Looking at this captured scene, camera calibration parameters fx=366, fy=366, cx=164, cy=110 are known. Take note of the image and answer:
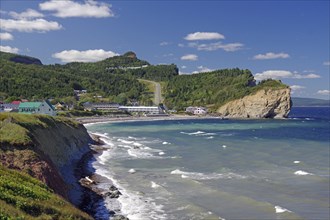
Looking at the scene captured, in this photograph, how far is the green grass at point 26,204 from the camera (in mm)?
14193

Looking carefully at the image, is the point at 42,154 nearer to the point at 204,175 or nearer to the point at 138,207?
the point at 138,207

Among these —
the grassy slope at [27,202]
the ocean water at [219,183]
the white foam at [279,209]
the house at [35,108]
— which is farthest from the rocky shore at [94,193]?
the house at [35,108]

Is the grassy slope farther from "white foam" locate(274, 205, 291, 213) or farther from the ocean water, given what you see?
"white foam" locate(274, 205, 291, 213)

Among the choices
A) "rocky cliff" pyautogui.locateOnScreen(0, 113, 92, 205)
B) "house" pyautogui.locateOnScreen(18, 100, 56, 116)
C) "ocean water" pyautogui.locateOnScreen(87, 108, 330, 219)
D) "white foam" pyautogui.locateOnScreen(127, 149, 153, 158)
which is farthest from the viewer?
"house" pyautogui.locateOnScreen(18, 100, 56, 116)

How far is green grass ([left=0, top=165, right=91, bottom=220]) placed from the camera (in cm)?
1419

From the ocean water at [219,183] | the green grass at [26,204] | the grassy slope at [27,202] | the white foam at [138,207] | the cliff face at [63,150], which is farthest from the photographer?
the cliff face at [63,150]

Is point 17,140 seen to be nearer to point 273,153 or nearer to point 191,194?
point 191,194

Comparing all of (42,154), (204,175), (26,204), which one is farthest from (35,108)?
(26,204)

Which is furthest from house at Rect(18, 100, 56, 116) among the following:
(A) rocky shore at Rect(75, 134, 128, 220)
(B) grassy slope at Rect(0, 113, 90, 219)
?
(B) grassy slope at Rect(0, 113, 90, 219)

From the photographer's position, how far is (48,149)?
128ft

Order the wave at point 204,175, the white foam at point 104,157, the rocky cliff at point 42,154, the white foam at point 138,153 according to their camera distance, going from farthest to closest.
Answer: the white foam at point 138,153
the white foam at point 104,157
the wave at point 204,175
the rocky cliff at point 42,154

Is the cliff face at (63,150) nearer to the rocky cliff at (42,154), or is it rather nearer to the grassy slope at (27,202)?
the rocky cliff at (42,154)

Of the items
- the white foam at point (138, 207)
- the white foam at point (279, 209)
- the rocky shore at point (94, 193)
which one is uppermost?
the rocky shore at point (94, 193)

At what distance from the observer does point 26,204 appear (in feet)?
52.2
